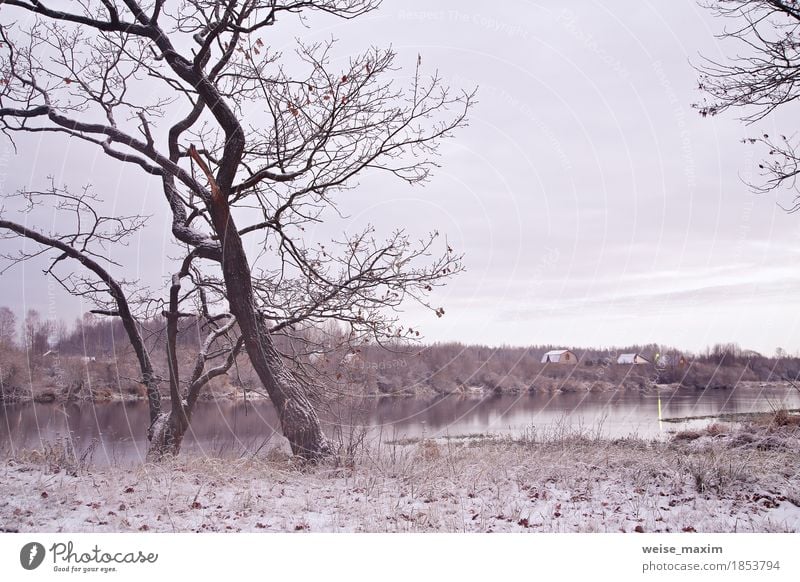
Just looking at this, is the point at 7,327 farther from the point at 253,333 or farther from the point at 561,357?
the point at 561,357

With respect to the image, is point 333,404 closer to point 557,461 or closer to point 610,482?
point 557,461

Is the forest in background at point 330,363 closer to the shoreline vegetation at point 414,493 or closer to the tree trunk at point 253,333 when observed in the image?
the tree trunk at point 253,333

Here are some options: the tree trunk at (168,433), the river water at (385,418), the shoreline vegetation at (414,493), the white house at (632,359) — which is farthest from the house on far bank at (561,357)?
the tree trunk at (168,433)

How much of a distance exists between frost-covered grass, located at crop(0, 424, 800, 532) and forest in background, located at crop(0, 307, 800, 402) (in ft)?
4.86

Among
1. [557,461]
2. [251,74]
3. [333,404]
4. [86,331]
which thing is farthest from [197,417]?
[557,461]

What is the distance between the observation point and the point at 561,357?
475 inches

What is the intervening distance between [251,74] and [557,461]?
6.70m

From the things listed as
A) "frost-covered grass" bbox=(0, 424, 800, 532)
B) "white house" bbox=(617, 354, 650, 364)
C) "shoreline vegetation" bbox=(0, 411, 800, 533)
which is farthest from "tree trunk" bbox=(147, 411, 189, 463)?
"white house" bbox=(617, 354, 650, 364)

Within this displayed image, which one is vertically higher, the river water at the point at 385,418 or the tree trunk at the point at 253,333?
the tree trunk at the point at 253,333

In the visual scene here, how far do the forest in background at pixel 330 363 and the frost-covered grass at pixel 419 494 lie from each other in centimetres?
148

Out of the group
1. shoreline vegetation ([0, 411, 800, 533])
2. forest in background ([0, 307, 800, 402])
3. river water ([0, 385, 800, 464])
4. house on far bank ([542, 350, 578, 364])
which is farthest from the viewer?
house on far bank ([542, 350, 578, 364])

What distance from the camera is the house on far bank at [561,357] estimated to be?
11883 millimetres

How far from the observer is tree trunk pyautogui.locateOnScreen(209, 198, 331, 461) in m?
8.20

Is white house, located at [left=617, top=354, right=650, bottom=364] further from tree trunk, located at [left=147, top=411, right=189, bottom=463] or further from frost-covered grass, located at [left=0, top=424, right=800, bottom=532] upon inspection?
tree trunk, located at [left=147, top=411, right=189, bottom=463]
